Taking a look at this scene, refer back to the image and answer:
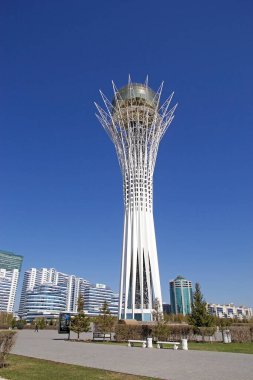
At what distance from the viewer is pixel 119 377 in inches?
391

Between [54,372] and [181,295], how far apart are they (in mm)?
163831

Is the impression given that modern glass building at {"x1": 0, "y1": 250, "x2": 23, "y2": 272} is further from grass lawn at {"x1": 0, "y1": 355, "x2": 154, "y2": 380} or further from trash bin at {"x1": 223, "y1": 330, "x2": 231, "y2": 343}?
grass lawn at {"x1": 0, "y1": 355, "x2": 154, "y2": 380}

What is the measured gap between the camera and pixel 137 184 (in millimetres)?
53594

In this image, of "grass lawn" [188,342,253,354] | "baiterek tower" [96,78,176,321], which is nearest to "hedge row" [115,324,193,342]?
"grass lawn" [188,342,253,354]

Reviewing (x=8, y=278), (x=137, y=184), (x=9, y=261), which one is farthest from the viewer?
(x=9, y=261)

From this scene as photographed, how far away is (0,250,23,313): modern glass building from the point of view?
17400cm

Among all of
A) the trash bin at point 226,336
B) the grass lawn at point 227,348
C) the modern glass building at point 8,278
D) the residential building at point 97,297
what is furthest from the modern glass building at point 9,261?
the grass lawn at point 227,348

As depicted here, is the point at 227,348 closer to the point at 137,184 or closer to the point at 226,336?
the point at 226,336

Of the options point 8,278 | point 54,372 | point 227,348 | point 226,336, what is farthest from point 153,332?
point 8,278

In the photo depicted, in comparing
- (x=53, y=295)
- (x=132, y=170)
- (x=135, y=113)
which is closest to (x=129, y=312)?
(x=132, y=170)

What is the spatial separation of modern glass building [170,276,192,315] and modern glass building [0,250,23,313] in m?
87.5

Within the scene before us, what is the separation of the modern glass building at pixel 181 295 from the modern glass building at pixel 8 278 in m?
87.5

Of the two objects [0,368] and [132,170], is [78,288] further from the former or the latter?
[0,368]

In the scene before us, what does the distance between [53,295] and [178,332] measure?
15254 cm
